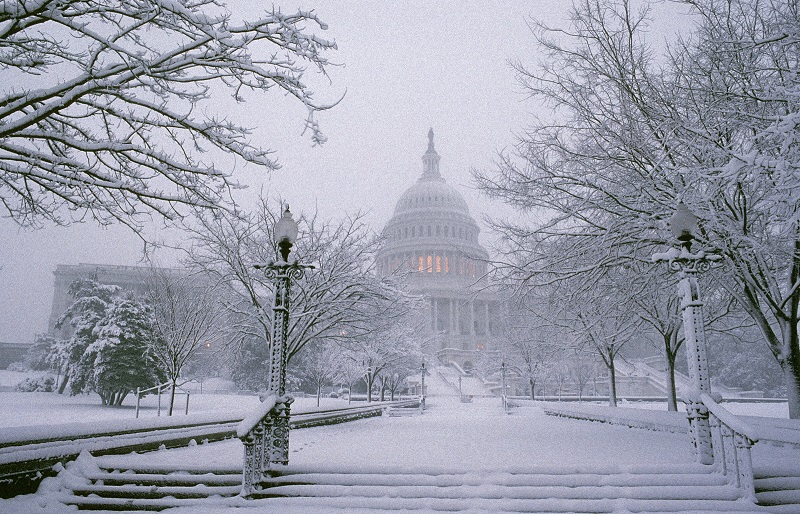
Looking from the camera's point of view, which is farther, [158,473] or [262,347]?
[262,347]

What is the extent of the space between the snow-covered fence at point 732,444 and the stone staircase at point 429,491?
0.62 feet

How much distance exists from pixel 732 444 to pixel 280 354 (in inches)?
278

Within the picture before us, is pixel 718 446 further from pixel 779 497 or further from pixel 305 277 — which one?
pixel 305 277

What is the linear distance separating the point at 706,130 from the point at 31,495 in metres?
12.9

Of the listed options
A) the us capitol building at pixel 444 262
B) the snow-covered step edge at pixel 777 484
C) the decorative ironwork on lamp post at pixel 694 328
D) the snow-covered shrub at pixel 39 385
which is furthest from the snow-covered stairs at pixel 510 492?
the us capitol building at pixel 444 262

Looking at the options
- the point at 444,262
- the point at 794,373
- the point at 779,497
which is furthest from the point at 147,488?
the point at 444,262

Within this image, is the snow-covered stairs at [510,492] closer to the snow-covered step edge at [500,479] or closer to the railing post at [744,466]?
the snow-covered step edge at [500,479]

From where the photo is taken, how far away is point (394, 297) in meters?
20.2

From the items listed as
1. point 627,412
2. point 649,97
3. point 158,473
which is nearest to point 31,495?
point 158,473

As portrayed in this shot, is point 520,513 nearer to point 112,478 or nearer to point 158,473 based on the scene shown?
point 158,473

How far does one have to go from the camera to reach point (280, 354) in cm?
863

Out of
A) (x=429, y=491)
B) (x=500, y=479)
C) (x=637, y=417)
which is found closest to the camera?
(x=429, y=491)

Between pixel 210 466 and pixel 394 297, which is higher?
pixel 394 297

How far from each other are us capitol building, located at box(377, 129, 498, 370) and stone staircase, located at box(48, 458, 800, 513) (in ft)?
265
